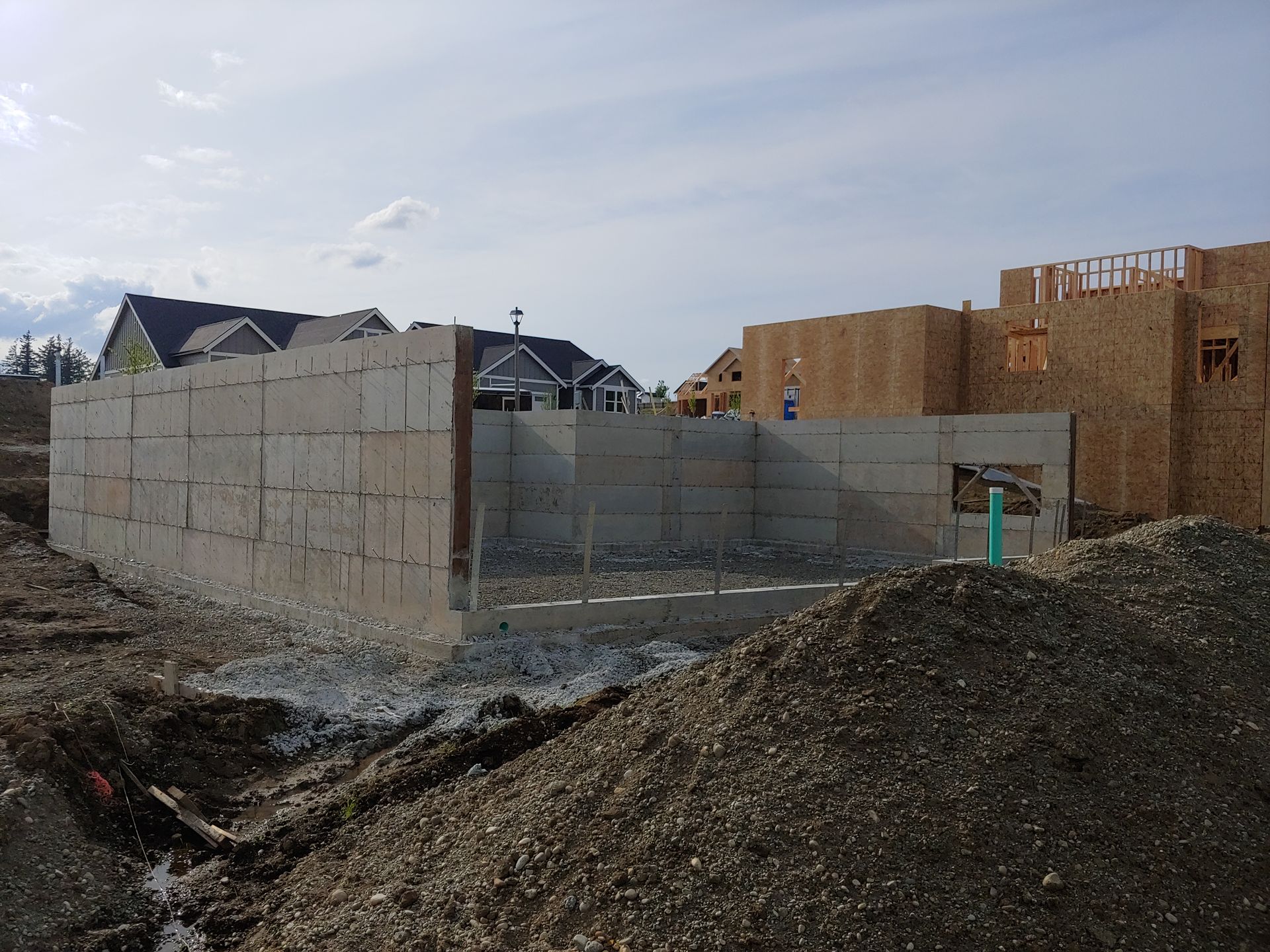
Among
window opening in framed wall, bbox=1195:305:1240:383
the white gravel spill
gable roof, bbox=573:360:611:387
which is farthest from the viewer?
gable roof, bbox=573:360:611:387

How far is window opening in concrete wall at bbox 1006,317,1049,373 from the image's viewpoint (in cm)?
2189

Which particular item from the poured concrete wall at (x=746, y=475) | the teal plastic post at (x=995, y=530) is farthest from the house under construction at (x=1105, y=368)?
the teal plastic post at (x=995, y=530)

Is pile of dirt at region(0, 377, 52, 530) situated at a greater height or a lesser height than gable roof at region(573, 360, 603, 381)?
lesser

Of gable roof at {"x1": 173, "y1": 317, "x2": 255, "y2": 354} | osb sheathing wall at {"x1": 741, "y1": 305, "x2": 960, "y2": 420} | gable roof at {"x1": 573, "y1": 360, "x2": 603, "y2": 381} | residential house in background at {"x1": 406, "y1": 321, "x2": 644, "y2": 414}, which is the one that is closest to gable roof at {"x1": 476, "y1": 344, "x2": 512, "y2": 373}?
residential house in background at {"x1": 406, "y1": 321, "x2": 644, "y2": 414}

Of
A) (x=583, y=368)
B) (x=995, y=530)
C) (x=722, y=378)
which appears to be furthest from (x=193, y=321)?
(x=722, y=378)

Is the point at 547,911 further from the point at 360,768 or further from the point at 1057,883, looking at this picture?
the point at 360,768

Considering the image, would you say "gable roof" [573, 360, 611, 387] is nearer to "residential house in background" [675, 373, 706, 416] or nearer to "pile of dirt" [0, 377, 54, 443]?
"residential house in background" [675, 373, 706, 416]

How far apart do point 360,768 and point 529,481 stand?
11727 mm

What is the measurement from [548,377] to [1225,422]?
82.3 feet

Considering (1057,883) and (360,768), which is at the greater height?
(1057,883)

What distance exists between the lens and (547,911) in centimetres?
370

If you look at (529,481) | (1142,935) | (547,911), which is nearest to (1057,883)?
(1142,935)

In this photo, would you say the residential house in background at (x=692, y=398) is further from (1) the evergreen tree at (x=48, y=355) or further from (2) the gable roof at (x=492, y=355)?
(1) the evergreen tree at (x=48, y=355)

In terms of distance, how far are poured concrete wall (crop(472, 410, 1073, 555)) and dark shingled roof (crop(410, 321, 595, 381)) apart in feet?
65.2
